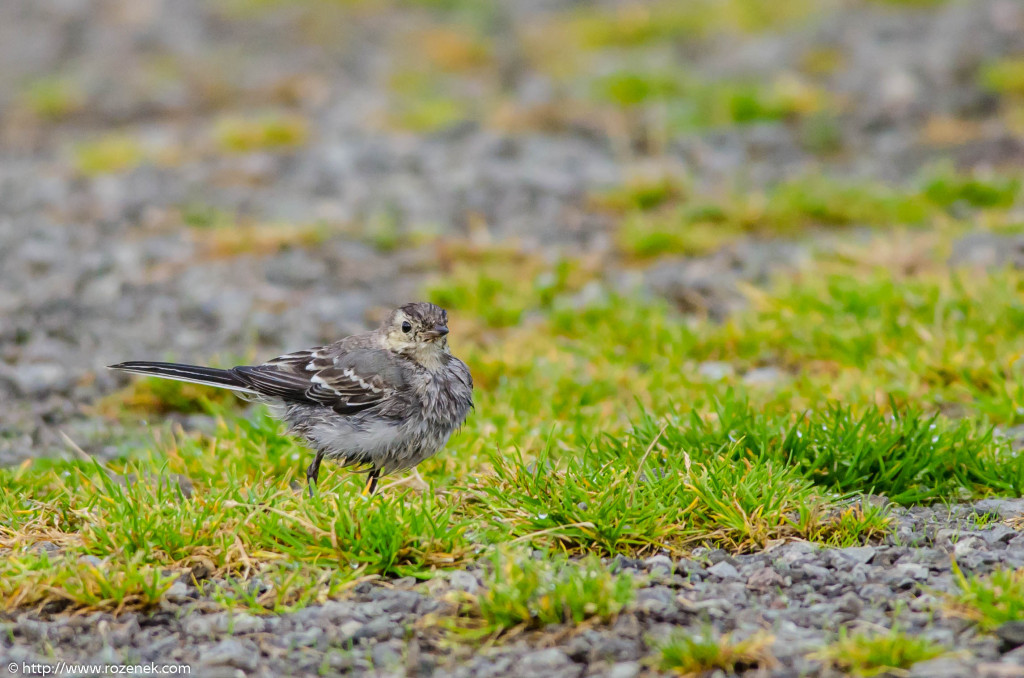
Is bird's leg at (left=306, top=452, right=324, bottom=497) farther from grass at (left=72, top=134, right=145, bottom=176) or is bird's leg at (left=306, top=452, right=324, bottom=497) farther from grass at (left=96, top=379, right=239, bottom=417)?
grass at (left=72, top=134, right=145, bottom=176)

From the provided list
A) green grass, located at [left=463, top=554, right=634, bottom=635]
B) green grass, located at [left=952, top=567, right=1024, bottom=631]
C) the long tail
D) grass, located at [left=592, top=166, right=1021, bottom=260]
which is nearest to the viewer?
green grass, located at [left=952, top=567, right=1024, bottom=631]

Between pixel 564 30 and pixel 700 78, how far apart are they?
2.96 metres

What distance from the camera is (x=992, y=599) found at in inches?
173

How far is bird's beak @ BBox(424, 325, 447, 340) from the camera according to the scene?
6.35 meters

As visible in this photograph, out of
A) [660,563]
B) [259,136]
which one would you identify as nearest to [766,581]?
[660,563]

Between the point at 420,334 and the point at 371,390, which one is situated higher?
the point at 420,334

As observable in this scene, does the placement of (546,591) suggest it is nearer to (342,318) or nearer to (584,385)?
(584,385)

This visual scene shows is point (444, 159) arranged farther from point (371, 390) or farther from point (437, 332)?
point (371, 390)

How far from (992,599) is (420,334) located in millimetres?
3214

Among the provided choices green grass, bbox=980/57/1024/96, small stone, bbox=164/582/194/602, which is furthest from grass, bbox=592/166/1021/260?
small stone, bbox=164/582/194/602

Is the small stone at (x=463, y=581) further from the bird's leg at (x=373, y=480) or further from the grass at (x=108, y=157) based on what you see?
the grass at (x=108, y=157)

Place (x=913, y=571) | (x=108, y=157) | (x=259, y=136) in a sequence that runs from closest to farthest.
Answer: (x=913, y=571) → (x=108, y=157) → (x=259, y=136)

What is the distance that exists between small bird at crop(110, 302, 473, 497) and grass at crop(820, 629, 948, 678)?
2.42 metres

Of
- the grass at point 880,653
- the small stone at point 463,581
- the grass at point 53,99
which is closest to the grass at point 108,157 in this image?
the grass at point 53,99
